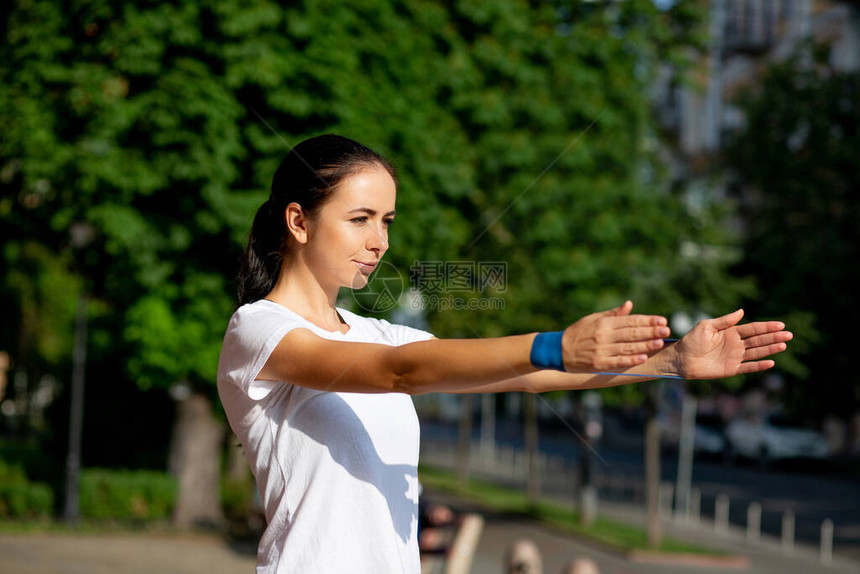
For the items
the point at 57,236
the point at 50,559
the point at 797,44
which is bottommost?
the point at 50,559

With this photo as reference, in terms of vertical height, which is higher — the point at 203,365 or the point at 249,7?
the point at 249,7

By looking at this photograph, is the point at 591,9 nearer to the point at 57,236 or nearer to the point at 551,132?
the point at 551,132

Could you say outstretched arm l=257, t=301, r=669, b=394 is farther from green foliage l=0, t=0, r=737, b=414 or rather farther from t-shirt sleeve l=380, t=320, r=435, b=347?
green foliage l=0, t=0, r=737, b=414

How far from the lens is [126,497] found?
1786 centimetres

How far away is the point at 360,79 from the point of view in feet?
43.9

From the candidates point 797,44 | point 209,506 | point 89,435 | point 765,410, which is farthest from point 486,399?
point 209,506

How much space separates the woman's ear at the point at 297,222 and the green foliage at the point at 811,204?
909 inches

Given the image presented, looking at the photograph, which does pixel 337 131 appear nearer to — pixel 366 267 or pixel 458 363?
pixel 366 267

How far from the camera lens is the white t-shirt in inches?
79.1

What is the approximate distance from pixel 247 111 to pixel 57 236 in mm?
4273

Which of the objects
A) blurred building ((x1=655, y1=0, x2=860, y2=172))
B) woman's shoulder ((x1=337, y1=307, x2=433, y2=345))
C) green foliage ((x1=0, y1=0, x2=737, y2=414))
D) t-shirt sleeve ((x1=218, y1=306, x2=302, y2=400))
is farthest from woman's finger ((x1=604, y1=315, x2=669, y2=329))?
blurred building ((x1=655, y1=0, x2=860, y2=172))

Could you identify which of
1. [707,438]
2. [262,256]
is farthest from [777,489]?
[262,256]

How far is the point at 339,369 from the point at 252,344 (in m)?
0.25

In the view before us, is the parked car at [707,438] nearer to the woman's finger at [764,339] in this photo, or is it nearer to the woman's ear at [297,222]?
the woman's ear at [297,222]
